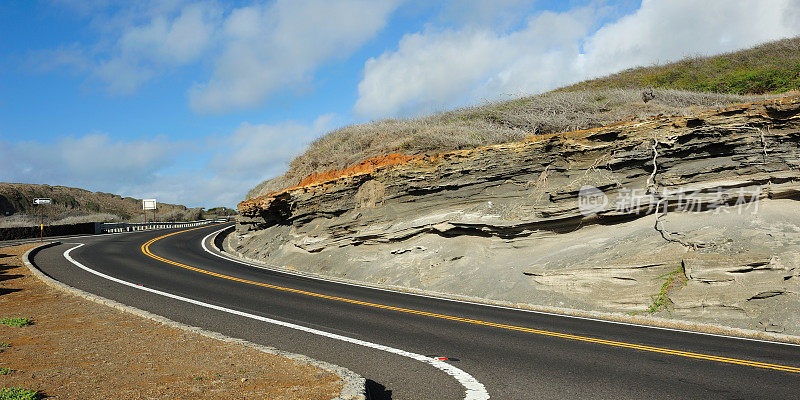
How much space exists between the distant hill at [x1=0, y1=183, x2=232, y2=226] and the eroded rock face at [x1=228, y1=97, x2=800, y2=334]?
63.5 meters

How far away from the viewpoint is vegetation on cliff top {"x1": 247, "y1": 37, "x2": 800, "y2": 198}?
80.7ft

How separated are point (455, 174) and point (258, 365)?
13582mm

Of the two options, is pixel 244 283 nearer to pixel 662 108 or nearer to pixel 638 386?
pixel 638 386

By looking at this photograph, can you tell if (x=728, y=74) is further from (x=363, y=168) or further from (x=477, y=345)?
(x=477, y=345)

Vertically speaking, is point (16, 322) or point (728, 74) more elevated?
point (728, 74)

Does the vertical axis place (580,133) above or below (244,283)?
above

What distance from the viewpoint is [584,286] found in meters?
13.3

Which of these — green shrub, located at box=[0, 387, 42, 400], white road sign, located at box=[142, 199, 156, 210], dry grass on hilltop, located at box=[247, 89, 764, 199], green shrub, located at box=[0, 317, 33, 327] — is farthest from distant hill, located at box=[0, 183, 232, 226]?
green shrub, located at box=[0, 387, 42, 400]

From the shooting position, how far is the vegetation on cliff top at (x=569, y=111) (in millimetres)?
24609

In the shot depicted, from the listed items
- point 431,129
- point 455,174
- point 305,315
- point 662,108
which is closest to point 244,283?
point 305,315

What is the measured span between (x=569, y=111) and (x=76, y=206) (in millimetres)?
104818

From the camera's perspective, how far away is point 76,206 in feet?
317

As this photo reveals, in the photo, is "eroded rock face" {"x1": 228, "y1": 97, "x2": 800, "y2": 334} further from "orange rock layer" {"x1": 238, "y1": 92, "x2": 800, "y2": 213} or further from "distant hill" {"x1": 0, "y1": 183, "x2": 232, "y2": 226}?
"distant hill" {"x1": 0, "y1": 183, "x2": 232, "y2": 226}

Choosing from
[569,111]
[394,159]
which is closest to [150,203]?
[394,159]
